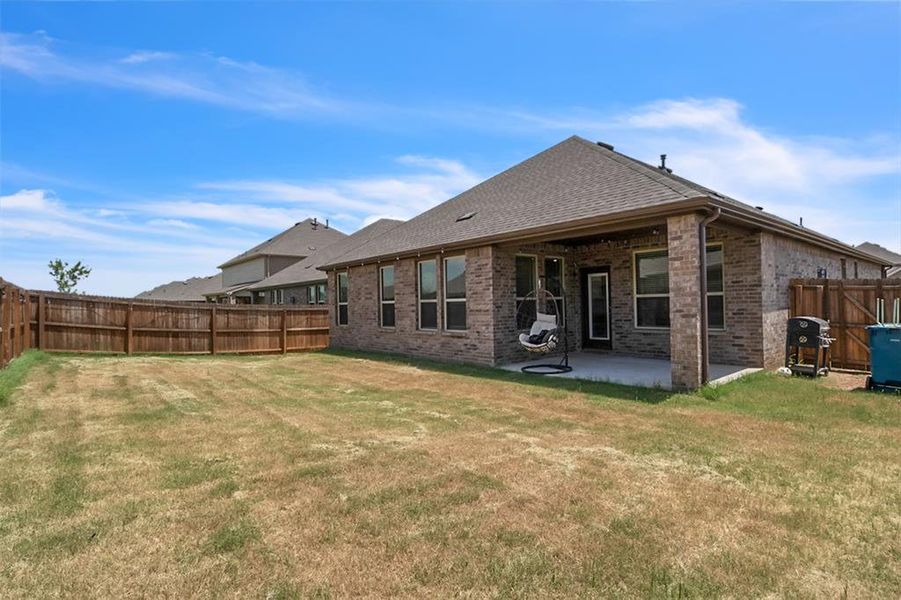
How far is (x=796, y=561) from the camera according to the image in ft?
8.45

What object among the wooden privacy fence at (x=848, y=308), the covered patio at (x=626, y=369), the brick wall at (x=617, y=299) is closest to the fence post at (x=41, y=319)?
the brick wall at (x=617, y=299)

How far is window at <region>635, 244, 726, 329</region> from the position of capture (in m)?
9.45

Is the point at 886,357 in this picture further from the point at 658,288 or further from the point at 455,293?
the point at 455,293

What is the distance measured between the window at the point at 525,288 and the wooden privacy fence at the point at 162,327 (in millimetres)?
8575

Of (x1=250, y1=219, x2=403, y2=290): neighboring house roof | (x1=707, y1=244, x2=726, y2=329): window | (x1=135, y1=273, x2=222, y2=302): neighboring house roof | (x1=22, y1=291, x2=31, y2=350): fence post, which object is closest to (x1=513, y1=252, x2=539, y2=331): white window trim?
(x1=707, y1=244, x2=726, y2=329): window

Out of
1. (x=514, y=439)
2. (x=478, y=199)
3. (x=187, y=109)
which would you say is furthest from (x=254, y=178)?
(x=514, y=439)

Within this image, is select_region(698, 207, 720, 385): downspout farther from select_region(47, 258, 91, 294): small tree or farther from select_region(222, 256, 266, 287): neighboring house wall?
select_region(47, 258, 91, 294): small tree

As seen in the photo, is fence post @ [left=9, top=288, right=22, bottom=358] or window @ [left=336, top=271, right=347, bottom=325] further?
window @ [left=336, top=271, right=347, bottom=325]

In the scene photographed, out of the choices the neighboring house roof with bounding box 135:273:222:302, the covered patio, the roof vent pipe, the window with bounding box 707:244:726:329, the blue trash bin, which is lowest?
the covered patio

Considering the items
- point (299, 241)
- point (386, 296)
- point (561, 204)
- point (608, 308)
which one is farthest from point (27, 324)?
point (299, 241)

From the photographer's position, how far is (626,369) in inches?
366

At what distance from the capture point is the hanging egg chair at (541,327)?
945 cm

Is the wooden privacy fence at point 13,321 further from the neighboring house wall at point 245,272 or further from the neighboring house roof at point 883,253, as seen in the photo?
the neighboring house roof at point 883,253

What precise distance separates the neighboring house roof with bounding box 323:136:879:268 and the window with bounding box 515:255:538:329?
46.3 inches
